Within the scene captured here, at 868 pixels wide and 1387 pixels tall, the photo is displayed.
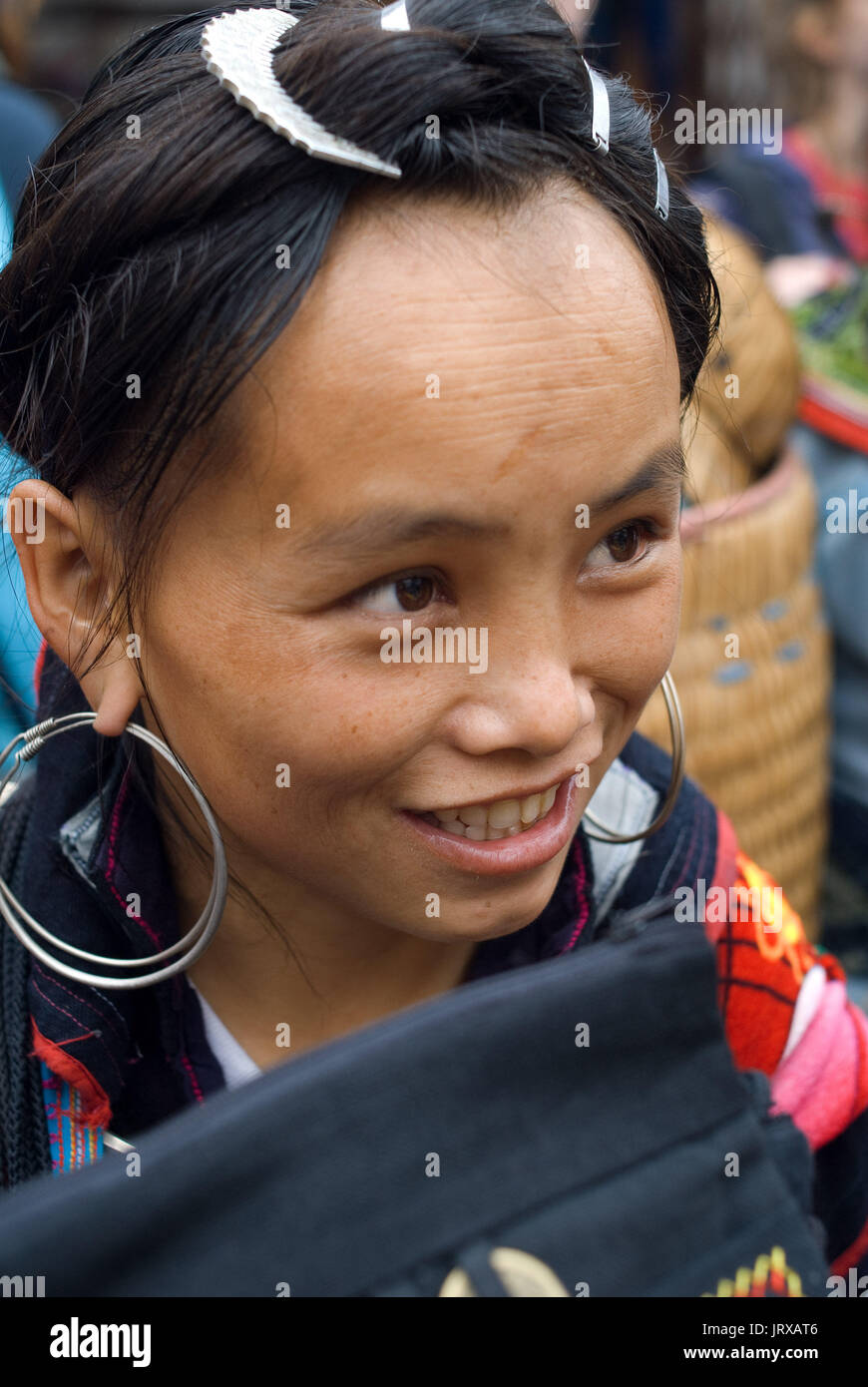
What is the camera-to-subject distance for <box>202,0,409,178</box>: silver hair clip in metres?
0.85

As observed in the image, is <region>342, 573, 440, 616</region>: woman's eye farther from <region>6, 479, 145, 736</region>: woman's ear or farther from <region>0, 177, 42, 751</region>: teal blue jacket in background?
<region>0, 177, 42, 751</region>: teal blue jacket in background

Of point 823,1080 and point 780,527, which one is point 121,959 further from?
point 780,527

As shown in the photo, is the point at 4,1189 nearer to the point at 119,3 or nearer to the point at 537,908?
the point at 537,908

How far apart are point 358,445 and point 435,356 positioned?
76mm

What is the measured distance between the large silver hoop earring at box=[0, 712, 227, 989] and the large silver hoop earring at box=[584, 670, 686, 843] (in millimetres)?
374

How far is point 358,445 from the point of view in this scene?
0.83 meters

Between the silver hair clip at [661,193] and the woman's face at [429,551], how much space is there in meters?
0.08

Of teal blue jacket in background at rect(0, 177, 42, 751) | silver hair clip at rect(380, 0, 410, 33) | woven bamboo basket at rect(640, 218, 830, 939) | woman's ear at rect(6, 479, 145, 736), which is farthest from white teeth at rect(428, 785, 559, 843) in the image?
woven bamboo basket at rect(640, 218, 830, 939)

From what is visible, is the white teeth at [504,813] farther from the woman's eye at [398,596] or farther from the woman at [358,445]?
the woman's eye at [398,596]

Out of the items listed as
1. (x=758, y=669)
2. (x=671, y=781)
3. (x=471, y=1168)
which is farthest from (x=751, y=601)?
(x=471, y=1168)

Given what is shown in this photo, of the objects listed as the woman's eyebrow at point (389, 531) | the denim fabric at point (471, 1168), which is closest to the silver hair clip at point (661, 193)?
the woman's eyebrow at point (389, 531)

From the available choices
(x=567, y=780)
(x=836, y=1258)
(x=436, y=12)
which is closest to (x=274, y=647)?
(x=567, y=780)

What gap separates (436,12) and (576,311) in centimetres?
24

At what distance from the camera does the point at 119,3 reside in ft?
15.2
